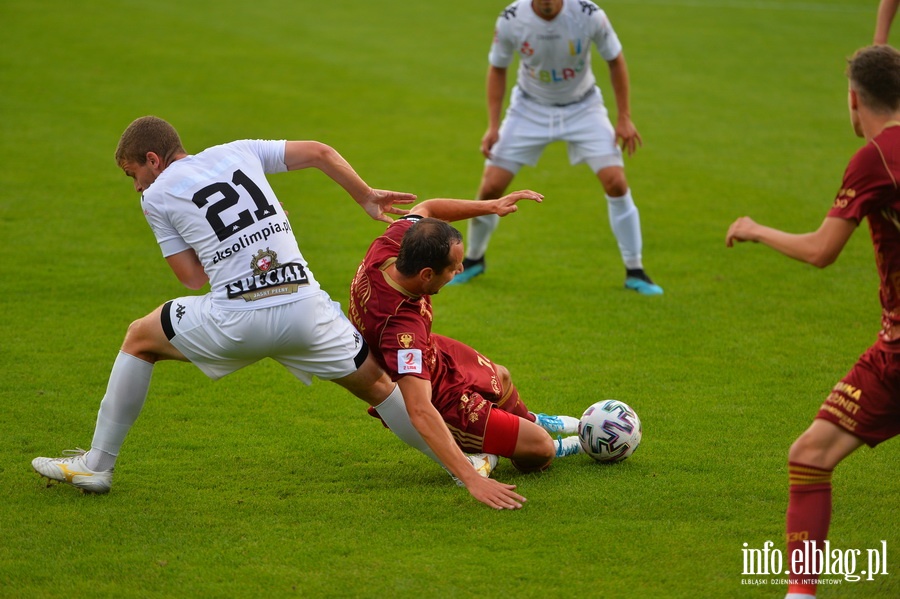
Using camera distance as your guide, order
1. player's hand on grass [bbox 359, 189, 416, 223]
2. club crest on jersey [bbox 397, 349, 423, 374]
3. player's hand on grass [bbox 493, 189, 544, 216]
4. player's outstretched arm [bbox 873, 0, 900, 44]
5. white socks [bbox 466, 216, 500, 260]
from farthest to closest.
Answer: white socks [bbox 466, 216, 500, 260], player's outstretched arm [bbox 873, 0, 900, 44], player's hand on grass [bbox 359, 189, 416, 223], player's hand on grass [bbox 493, 189, 544, 216], club crest on jersey [bbox 397, 349, 423, 374]

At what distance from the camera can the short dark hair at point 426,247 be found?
4926 mm

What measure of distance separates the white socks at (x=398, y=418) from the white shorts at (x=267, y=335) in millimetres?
285

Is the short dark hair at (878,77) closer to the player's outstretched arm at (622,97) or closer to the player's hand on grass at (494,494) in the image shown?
the player's hand on grass at (494,494)

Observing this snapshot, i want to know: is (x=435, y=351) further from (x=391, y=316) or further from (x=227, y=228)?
(x=227, y=228)

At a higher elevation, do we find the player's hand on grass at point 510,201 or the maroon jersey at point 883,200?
the player's hand on grass at point 510,201

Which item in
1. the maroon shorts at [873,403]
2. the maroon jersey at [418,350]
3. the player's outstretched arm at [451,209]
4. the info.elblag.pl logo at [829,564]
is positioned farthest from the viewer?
the player's outstretched arm at [451,209]

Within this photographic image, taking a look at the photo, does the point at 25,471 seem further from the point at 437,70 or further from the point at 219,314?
the point at 437,70

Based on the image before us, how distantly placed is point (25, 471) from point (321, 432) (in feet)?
5.50

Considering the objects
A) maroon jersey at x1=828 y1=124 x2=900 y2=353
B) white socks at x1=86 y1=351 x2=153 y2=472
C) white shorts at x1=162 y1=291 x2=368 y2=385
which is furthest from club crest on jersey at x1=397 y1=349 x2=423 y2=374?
maroon jersey at x1=828 y1=124 x2=900 y2=353

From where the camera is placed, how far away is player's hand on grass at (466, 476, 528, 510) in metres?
4.86

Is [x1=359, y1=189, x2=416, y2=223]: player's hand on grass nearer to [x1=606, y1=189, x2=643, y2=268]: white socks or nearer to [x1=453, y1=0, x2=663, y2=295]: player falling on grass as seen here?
[x1=453, y1=0, x2=663, y2=295]: player falling on grass

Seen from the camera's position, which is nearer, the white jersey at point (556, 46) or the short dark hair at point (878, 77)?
the short dark hair at point (878, 77)

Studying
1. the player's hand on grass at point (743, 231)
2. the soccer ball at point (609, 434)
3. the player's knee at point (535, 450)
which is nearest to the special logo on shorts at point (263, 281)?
the player's knee at point (535, 450)

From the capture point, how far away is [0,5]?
68.5ft
